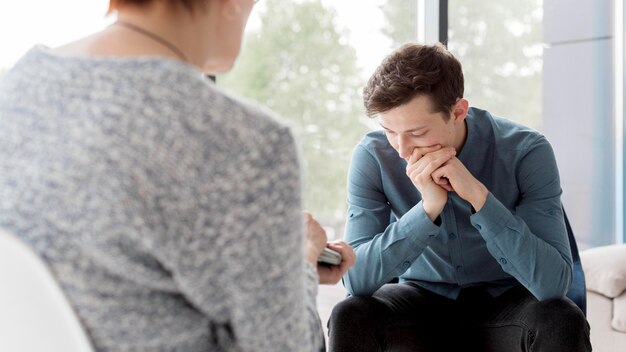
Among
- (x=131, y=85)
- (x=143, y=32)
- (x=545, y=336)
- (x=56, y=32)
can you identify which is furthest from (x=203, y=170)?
(x=56, y=32)

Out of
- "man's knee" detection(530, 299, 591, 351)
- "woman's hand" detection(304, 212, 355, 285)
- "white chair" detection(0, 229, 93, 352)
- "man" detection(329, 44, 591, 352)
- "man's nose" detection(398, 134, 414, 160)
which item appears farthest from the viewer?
"man's nose" detection(398, 134, 414, 160)

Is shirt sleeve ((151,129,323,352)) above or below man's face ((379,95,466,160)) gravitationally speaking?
above

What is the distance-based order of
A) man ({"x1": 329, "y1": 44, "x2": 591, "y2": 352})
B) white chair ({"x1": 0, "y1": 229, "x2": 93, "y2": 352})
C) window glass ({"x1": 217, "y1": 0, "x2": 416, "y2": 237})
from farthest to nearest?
window glass ({"x1": 217, "y1": 0, "x2": 416, "y2": 237}) < man ({"x1": 329, "y1": 44, "x2": 591, "y2": 352}) < white chair ({"x1": 0, "y1": 229, "x2": 93, "y2": 352})

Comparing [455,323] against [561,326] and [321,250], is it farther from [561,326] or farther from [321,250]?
[321,250]

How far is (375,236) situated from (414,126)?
0.99 feet

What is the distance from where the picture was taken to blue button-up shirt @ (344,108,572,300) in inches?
73.6

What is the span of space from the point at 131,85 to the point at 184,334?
0.92 ft

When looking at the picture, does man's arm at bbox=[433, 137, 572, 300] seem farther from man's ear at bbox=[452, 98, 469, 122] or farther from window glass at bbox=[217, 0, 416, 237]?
window glass at bbox=[217, 0, 416, 237]

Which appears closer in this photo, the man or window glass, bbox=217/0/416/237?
the man

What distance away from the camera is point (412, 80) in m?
1.95

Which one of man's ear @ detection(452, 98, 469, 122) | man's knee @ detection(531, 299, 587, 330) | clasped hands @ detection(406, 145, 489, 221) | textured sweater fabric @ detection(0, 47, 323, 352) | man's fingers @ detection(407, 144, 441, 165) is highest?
textured sweater fabric @ detection(0, 47, 323, 352)

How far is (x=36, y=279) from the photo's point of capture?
76cm

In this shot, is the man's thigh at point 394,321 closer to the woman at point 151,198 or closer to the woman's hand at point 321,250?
the woman's hand at point 321,250

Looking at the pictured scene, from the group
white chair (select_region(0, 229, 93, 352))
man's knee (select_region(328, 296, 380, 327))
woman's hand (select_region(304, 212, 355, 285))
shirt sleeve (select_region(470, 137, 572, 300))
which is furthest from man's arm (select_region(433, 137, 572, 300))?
white chair (select_region(0, 229, 93, 352))
